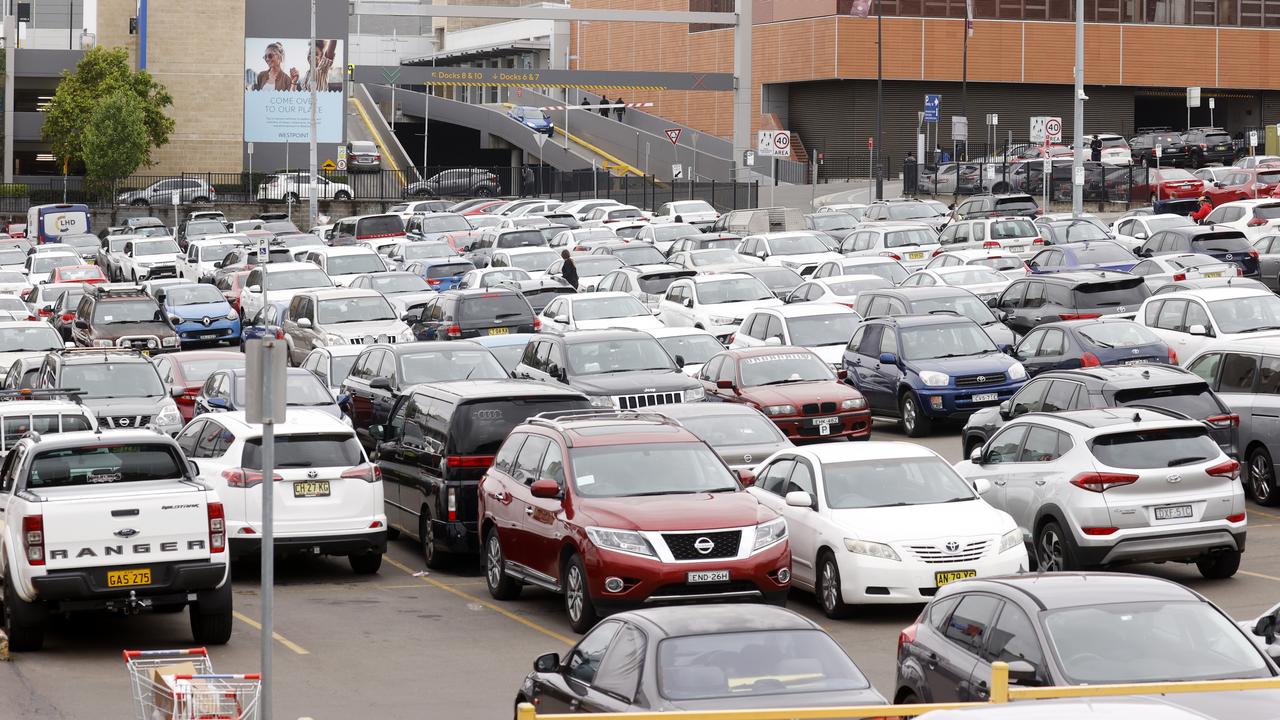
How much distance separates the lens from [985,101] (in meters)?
91.4

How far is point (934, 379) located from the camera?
84.9 ft

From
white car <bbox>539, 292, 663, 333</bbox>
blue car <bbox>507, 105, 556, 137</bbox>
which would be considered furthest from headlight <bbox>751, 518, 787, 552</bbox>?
blue car <bbox>507, 105, 556, 137</bbox>

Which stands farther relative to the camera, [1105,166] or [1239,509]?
[1105,166]

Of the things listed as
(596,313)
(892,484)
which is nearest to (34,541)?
(892,484)

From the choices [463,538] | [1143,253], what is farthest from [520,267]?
[463,538]

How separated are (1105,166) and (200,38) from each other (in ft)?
152

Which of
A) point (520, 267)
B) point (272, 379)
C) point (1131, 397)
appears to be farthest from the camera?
point (520, 267)

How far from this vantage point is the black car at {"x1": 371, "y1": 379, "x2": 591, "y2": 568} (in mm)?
18328

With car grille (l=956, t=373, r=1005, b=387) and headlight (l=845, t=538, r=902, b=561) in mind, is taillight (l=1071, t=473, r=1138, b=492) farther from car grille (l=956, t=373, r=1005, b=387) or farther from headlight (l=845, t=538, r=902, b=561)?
car grille (l=956, t=373, r=1005, b=387)

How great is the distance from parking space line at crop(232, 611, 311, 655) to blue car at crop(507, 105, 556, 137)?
281ft

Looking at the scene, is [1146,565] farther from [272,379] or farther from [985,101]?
[985,101]

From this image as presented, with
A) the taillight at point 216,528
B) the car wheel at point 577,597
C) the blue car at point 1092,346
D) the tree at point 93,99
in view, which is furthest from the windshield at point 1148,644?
the tree at point 93,99

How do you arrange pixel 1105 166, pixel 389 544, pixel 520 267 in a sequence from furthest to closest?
pixel 1105 166
pixel 520 267
pixel 389 544

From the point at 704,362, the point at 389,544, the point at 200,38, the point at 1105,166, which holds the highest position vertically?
the point at 200,38
